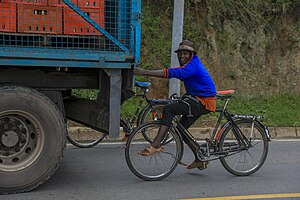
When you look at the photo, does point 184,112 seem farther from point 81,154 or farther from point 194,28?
point 194,28

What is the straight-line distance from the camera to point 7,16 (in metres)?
5.11

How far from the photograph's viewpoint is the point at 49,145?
5270 millimetres

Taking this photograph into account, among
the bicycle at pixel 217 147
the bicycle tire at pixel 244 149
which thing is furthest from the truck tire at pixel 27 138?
the bicycle tire at pixel 244 149

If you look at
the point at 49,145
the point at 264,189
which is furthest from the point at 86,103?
the point at 264,189

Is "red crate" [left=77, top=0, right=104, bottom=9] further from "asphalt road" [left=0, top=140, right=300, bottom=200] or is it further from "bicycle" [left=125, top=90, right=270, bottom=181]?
"asphalt road" [left=0, top=140, right=300, bottom=200]

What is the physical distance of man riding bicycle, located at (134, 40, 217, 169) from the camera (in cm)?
566

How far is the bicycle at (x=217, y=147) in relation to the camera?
5.79 metres

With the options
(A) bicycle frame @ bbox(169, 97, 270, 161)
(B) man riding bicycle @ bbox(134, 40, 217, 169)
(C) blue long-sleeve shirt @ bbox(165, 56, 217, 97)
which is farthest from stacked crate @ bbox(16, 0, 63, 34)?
(A) bicycle frame @ bbox(169, 97, 270, 161)

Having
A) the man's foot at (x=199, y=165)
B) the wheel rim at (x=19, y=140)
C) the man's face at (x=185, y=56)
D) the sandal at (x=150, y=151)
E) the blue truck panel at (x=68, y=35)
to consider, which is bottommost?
the man's foot at (x=199, y=165)

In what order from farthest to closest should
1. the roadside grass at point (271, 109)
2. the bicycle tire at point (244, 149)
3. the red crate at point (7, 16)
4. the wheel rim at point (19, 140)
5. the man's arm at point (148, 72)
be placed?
the roadside grass at point (271, 109) < the bicycle tire at point (244, 149) < the man's arm at point (148, 72) < the wheel rim at point (19, 140) < the red crate at point (7, 16)

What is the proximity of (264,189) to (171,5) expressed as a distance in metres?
8.58

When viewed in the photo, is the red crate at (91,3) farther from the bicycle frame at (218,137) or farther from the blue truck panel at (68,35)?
the bicycle frame at (218,137)

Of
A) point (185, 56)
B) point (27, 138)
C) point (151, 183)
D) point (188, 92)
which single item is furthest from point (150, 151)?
point (27, 138)

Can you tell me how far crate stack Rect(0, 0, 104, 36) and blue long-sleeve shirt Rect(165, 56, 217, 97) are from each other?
1014mm
